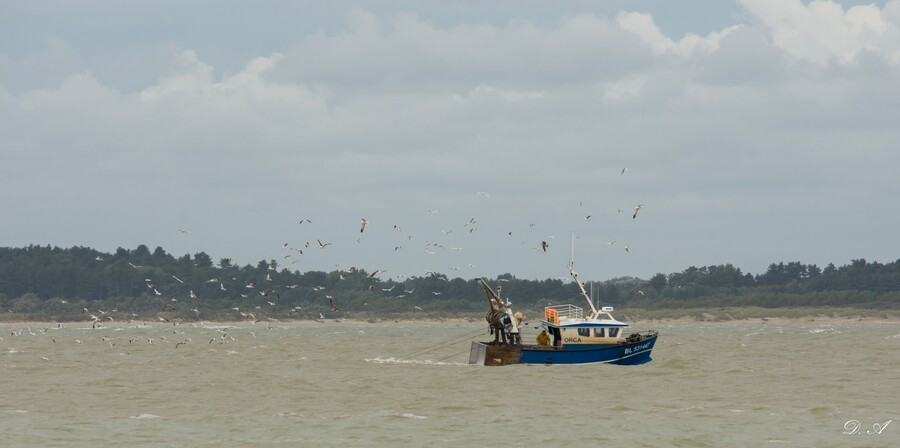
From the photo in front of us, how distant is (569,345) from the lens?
65.9m

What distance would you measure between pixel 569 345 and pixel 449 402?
2051 centimetres

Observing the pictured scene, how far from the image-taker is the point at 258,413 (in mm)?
42969

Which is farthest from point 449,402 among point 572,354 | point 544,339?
point 544,339

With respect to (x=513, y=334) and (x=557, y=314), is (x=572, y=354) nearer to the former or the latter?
(x=557, y=314)

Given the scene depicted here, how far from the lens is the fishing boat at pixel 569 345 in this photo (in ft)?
213

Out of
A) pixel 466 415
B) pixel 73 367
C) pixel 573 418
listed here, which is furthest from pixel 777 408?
pixel 73 367

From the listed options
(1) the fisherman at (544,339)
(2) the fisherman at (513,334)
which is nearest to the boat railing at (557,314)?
(1) the fisherman at (544,339)

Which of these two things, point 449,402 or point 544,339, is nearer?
point 449,402

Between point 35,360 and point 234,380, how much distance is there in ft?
81.7

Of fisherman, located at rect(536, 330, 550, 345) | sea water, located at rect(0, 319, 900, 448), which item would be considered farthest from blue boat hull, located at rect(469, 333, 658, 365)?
fisherman, located at rect(536, 330, 550, 345)

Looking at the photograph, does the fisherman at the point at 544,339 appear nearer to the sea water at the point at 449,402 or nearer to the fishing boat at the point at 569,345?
the fishing boat at the point at 569,345

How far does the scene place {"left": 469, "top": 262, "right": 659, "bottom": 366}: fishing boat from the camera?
213 ft

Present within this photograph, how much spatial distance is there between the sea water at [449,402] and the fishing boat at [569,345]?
26.9 inches

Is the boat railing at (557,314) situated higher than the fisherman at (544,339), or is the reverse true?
the boat railing at (557,314)
